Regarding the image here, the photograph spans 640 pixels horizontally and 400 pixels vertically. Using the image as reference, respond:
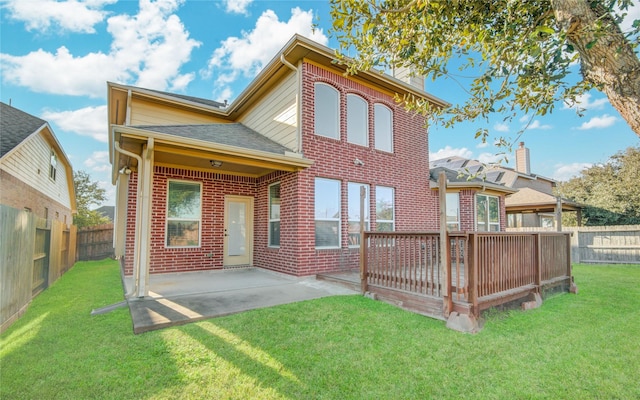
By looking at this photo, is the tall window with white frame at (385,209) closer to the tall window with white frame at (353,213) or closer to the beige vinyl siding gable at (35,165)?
the tall window with white frame at (353,213)

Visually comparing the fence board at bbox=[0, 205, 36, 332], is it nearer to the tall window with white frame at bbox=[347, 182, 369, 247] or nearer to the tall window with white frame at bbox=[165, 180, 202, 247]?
the tall window with white frame at bbox=[165, 180, 202, 247]

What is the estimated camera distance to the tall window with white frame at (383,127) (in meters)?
9.02

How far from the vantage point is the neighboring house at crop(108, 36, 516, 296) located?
704 cm

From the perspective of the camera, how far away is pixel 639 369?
10.3ft

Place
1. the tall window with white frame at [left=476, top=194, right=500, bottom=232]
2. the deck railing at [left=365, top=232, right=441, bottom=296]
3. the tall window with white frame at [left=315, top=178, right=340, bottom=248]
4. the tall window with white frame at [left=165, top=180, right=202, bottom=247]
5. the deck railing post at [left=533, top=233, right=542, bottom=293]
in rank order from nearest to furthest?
the deck railing at [left=365, top=232, right=441, bottom=296] → the deck railing post at [left=533, top=233, right=542, bottom=293] → the tall window with white frame at [left=315, top=178, right=340, bottom=248] → the tall window with white frame at [left=165, top=180, right=202, bottom=247] → the tall window with white frame at [left=476, top=194, right=500, bottom=232]

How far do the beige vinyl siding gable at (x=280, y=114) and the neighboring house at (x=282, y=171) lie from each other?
0.11 ft

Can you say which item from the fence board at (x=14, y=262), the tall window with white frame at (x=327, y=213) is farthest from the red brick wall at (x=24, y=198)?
the tall window with white frame at (x=327, y=213)

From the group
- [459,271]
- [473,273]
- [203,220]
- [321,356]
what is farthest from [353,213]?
[321,356]

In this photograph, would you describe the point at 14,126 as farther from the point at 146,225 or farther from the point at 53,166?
the point at 146,225

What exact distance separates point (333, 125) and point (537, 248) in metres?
5.31

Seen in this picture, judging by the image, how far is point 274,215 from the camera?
813 centimetres

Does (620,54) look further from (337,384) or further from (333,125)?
(333,125)

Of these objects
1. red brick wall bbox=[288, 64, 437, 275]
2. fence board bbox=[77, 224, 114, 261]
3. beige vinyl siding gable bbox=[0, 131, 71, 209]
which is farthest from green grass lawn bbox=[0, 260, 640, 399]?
fence board bbox=[77, 224, 114, 261]

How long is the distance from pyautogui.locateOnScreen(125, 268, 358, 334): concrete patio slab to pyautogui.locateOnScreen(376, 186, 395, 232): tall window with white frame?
2823mm
